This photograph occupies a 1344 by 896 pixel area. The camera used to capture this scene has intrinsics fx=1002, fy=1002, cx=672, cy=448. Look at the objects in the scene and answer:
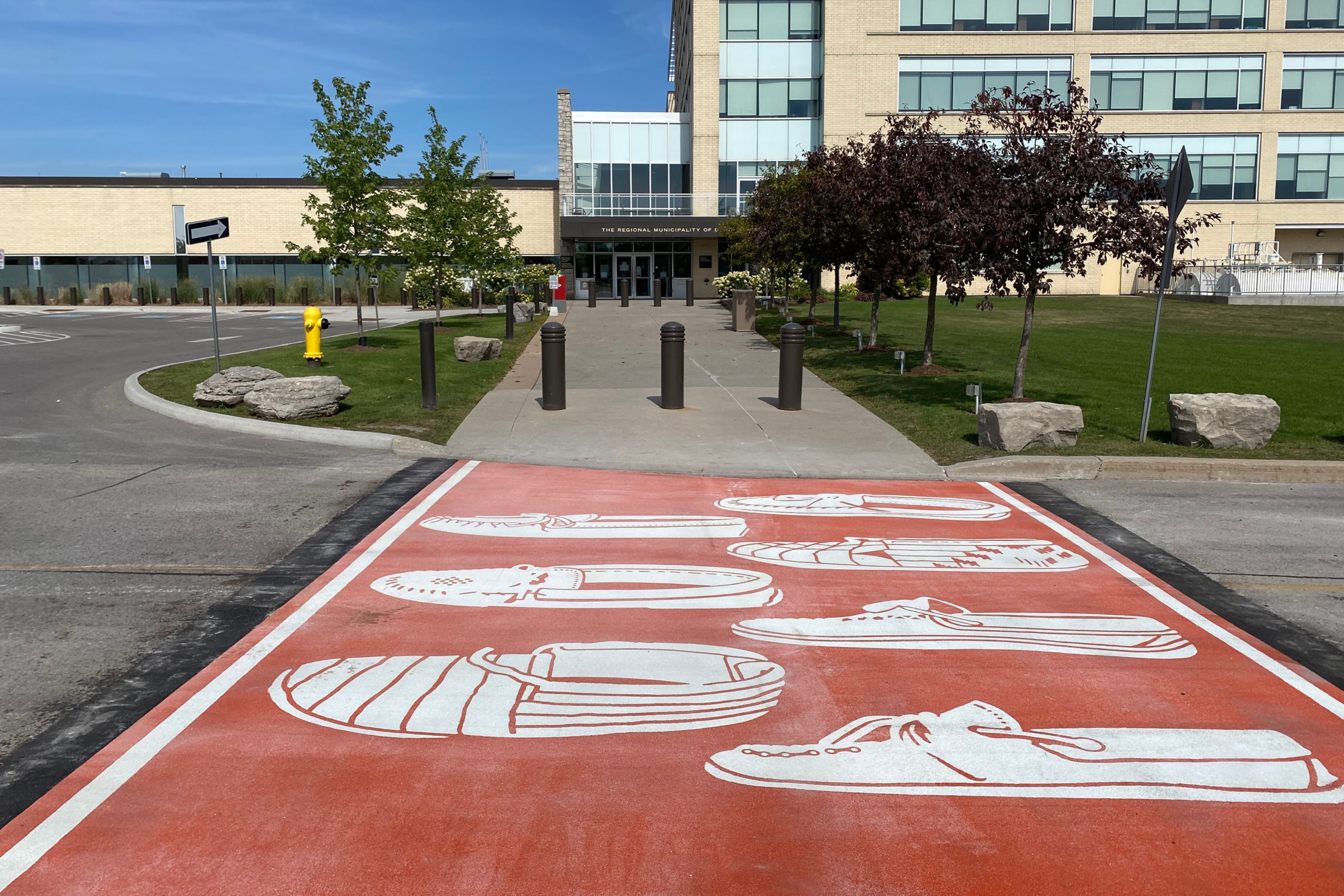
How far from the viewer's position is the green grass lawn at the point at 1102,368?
12.5 metres

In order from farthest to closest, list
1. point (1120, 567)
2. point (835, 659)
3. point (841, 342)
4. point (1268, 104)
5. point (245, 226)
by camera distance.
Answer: point (245, 226), point (1268, 104), point (841, 342), point (1120, 567), point (835, 659)

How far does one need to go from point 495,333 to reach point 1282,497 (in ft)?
69.5

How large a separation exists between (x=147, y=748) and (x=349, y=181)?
1824cm

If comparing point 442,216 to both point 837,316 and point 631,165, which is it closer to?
point 837,316

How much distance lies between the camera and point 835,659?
18.1 feet

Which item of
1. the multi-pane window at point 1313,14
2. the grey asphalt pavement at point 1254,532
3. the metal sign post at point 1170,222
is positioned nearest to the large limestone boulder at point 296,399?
the grey asphalt pavement at point 1254,532

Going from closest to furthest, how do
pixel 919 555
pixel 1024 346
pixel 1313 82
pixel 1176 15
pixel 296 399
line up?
pixel 919 555, pixel 296 399, pixel 1024 346, pixel 1176 15, pixel 1313 82

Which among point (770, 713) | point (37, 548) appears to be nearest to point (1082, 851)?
point (770, 713)

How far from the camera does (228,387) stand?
1409cm

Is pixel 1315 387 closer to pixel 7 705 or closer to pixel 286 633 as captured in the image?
pixel 286 633

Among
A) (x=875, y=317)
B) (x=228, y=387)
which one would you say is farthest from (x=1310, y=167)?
(x=228, y=387)

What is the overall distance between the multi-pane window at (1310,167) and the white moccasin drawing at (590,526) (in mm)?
50716

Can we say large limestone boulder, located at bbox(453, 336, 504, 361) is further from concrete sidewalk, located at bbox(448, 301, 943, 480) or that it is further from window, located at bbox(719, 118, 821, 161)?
window, located at bbox(719, 118, 821, 161)

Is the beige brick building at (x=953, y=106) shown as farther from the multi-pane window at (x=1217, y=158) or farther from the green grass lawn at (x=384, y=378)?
the green grass lawn at (x=384, y=378)
